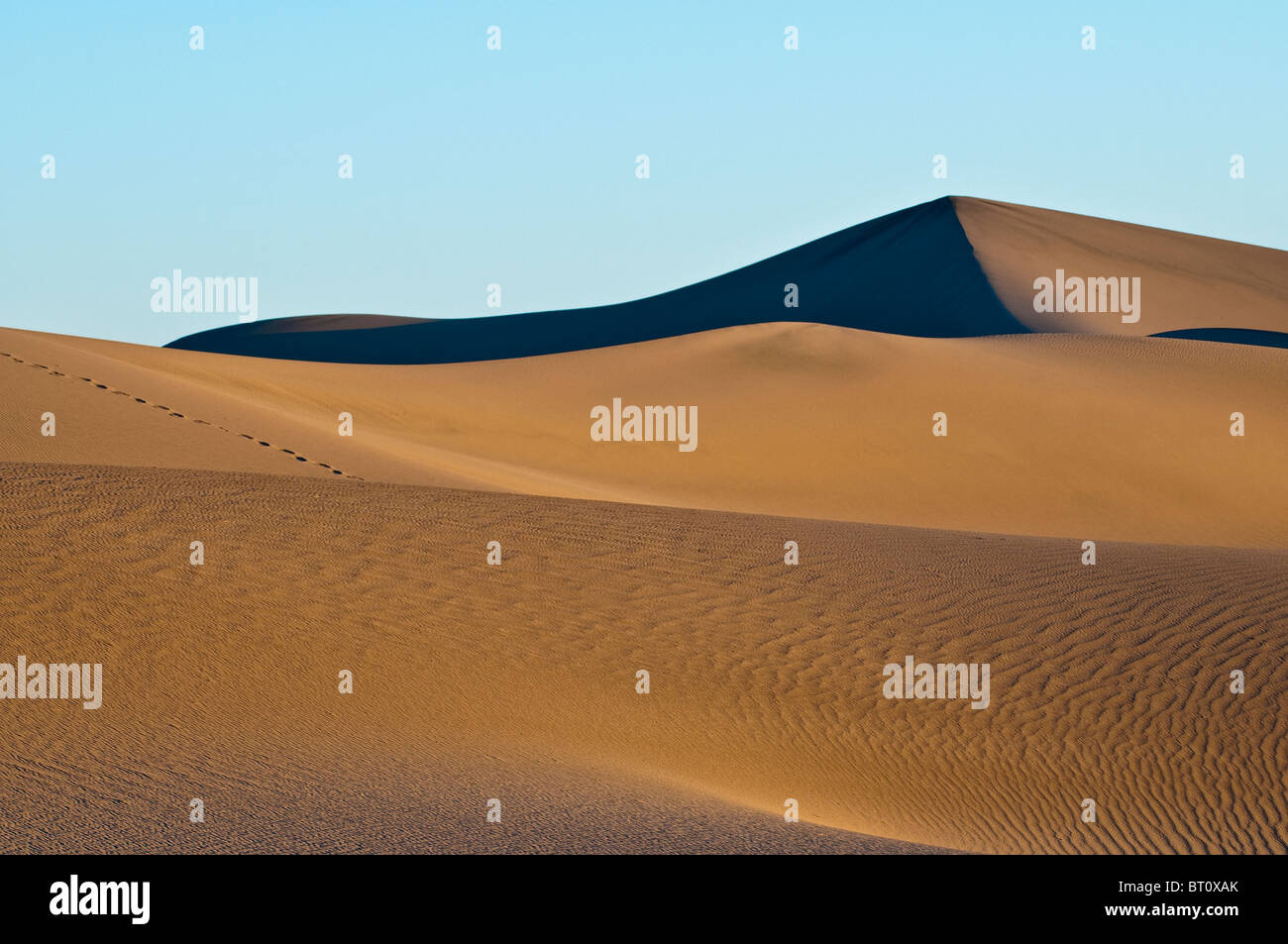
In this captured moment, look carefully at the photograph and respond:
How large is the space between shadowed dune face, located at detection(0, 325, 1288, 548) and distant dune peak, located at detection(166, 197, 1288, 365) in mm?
23654

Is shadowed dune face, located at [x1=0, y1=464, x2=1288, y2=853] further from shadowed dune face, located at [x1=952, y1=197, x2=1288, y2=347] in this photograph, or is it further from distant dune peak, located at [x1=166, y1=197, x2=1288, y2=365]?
shadowed dune face, located at [x1=952, y1=197, x2=1288, y2=347]

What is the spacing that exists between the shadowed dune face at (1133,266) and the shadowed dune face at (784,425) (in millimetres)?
23730

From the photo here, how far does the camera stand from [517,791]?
7.55 m

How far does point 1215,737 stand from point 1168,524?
16686mm

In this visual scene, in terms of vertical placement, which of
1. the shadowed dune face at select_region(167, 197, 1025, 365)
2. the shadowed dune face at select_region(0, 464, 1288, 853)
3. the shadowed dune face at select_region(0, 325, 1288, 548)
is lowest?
the shadowed dune face at select_region(0, 464, 1288, 853)

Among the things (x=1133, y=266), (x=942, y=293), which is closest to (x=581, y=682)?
(x=942, y=293)

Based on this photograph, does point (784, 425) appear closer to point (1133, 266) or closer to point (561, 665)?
point (561, 665)

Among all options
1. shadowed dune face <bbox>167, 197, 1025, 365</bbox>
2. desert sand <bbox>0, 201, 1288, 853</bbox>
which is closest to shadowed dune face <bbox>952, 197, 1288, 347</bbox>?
shadowed dune face <bbox>167, 197, 1025, 365</bbox>

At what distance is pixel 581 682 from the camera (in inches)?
408

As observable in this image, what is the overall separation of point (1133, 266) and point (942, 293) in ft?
34.3

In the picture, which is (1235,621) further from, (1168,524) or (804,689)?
(1168,524)

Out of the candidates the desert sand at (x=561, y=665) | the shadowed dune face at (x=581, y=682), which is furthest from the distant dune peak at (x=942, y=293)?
the shadowed dune face at (x=581, y=682)

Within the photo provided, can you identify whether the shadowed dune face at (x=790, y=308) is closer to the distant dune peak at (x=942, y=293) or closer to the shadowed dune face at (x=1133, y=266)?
the distant dune peak at (x=942, y=293)

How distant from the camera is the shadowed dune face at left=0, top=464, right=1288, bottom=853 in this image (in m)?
7.23
